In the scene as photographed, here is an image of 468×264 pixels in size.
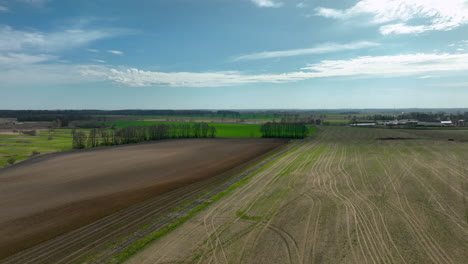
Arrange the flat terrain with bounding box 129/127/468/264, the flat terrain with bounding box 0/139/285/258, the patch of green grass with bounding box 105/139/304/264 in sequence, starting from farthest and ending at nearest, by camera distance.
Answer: the flat terrain with bounding box 0/139/285/258
the patch of green grass with bounding box 105/139/304/264
the flat terrain with bounding box 129/127/468/264

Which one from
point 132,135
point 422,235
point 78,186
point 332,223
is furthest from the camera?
point 132,135

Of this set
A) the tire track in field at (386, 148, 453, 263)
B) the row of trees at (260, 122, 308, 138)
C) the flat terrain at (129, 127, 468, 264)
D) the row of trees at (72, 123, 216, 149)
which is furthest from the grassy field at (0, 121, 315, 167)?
→ the tire track in field at (386, 148, 453, 263)

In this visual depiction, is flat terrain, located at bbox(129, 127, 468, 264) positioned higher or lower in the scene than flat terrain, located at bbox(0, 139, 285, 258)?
higher

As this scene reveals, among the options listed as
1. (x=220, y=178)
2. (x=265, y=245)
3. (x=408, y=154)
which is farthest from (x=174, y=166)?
(x=408, y=154)

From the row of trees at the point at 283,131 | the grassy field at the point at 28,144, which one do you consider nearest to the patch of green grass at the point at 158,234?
the grassy field at the point at 28,144

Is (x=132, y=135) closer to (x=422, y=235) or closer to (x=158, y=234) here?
(x=158, y=234)

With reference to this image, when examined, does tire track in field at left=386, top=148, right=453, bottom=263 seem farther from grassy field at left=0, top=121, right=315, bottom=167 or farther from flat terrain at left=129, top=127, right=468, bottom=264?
grassy field at left=0, top=121, right=315, bottom=167

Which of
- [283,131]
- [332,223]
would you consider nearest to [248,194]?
[332,223]
